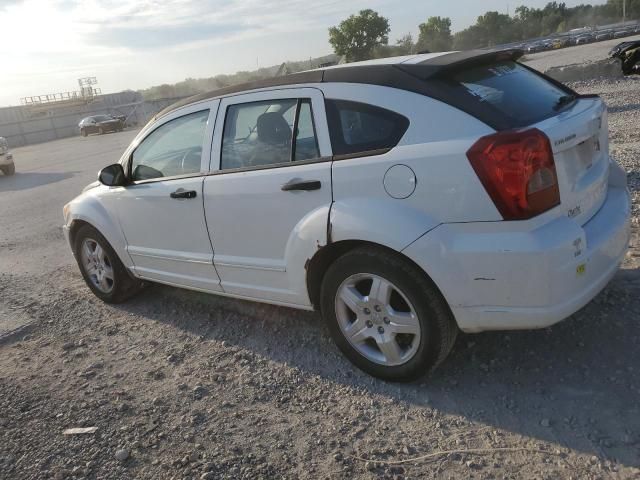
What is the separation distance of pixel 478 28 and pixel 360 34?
79.6 feet

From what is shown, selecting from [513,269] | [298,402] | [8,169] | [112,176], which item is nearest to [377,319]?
[298,402]

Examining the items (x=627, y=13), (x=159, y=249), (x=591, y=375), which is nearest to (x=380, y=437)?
(x=591, y=375)

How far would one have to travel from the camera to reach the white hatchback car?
270cm

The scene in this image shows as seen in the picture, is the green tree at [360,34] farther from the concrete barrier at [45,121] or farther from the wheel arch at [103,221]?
the wheel arch at [103,221]

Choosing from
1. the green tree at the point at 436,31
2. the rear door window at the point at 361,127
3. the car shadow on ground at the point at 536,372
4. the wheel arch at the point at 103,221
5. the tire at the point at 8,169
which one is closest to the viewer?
the car shadow on ground at the point at 536,372

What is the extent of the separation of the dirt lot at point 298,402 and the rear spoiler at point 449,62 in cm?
171

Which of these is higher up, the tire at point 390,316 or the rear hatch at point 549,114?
the rear hatch at point 549,114

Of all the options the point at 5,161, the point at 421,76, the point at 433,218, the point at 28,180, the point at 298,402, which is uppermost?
the point at 421,76

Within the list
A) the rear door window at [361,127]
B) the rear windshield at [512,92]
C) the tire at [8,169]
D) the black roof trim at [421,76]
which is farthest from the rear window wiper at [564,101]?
the tire at [8,169]

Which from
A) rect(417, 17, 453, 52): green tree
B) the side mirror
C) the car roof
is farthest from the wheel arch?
rect(417, 17, 453, 52): green tree

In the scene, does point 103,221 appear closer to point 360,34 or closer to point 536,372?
point 536,372

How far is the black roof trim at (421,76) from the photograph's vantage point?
2.87 metres

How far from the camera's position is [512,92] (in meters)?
3.11

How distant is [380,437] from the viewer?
9.45ft
